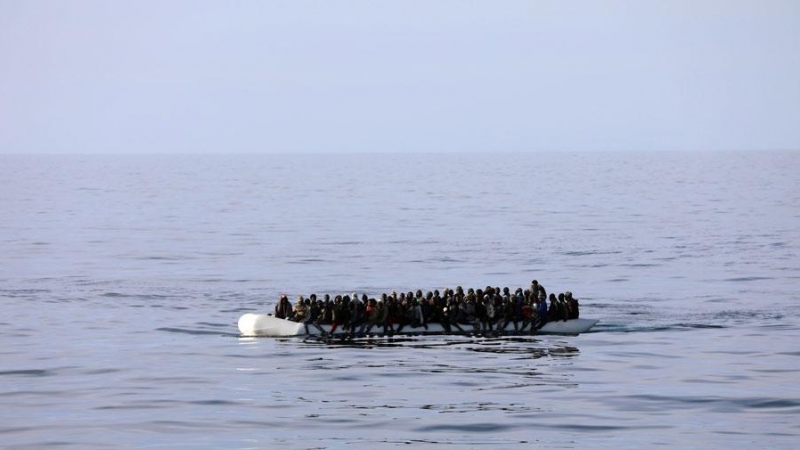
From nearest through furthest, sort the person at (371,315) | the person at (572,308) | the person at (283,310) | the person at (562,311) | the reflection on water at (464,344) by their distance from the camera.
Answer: the reflection on water at (464,344) → the person at (371,315) → the person at (283,310) → the person at (562,311) → the person at (572,308)

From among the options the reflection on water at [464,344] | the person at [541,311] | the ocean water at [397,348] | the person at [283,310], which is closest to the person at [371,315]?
the reflection on water at [464,344]

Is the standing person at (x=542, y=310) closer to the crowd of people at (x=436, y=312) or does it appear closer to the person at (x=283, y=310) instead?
the crowd of people at (x=436, y=312)

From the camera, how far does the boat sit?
4819 cm

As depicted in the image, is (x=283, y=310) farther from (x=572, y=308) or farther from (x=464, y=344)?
(x=572, y=308)

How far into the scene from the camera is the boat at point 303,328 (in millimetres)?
48188

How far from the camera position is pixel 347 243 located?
3745 inches

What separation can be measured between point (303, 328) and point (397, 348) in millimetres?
4131

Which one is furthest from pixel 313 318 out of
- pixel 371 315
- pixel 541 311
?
pixel 541 311

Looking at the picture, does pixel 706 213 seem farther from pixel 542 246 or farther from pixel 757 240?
pixel 542 246

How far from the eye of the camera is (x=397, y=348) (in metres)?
45.8

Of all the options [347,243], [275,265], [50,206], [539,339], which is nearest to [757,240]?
[347,243]

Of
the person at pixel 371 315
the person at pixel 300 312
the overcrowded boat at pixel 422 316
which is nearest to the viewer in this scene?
the person at pixel 371 315

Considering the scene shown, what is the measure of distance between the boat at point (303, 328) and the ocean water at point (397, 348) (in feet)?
2.47

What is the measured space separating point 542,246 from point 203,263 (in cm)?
2379
